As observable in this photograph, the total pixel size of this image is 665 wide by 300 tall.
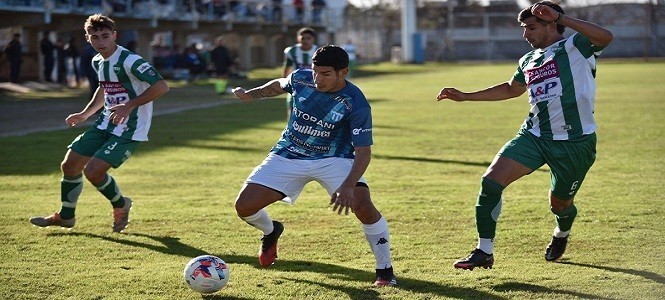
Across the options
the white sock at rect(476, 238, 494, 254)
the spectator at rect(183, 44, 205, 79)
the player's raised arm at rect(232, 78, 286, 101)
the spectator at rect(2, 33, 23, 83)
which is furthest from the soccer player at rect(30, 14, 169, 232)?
the spectator at rect(183, 44, 205, 79)

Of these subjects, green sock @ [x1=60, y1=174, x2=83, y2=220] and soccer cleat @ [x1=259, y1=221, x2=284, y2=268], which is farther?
green sock @ [x1=60, y1=174, x2=83, y2=220]

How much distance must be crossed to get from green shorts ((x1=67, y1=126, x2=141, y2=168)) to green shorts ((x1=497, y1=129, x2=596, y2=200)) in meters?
3.73

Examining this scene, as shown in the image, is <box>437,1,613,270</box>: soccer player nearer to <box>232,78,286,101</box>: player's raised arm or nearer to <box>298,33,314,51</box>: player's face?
<box>232,78,286,101</box>: player's raised arm

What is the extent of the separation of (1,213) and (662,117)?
632 inches

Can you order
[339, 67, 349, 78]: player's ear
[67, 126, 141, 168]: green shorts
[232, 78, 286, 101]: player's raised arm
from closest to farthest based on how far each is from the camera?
1. [339, 67, 349, 78]: player's ear
2. [232, 78, 286, 101]: player's raised arm
3. [67, 126, 141, 168]: green shorts

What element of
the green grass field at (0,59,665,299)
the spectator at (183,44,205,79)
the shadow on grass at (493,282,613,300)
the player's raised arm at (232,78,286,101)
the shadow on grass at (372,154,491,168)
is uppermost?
the player's raised arm at (232,78,286,101)

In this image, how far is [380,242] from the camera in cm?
721

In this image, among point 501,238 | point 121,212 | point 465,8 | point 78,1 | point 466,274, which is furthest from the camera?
point 465,8

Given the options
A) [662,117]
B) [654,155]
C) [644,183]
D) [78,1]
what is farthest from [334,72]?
[78,1]

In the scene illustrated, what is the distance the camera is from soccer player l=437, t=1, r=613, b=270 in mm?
7512

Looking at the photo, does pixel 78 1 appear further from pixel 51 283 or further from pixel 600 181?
pixel 51 283

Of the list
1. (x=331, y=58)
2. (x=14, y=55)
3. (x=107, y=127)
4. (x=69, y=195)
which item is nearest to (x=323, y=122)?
(x=331, y=58)

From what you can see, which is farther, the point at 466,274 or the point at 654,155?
the point at 654,155

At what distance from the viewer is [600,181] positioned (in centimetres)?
1260
